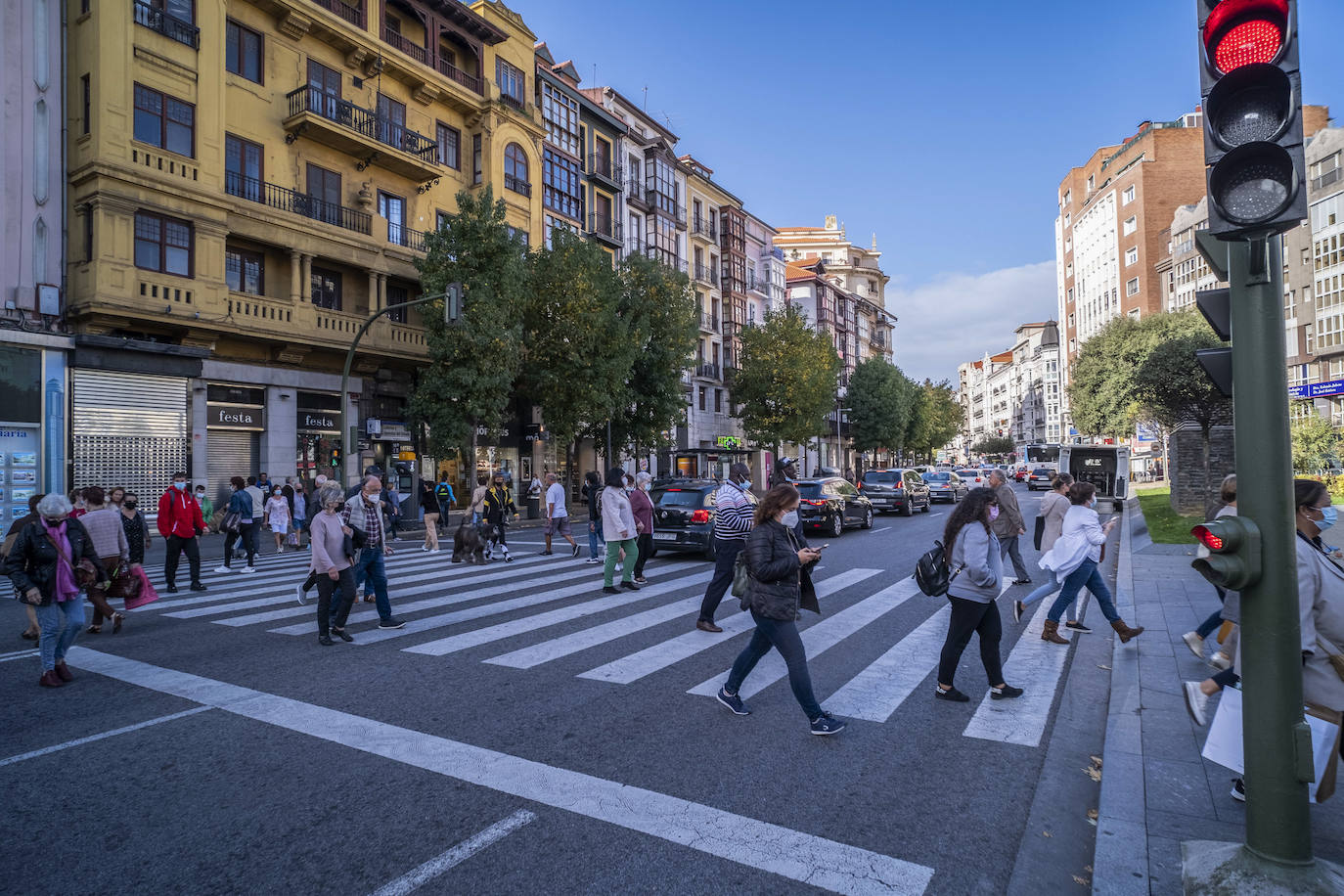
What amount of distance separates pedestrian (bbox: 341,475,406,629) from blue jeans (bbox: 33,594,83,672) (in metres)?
2.50

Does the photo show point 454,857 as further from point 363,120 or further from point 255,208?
point 363,120

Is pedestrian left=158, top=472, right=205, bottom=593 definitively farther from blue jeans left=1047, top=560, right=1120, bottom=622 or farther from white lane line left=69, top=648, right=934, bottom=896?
blue jeans left=1047, top=560, right=1120, bottom=622

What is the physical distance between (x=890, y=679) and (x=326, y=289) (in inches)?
918

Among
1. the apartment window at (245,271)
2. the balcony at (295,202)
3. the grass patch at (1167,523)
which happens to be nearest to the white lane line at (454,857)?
the grass patch at (1167,523)

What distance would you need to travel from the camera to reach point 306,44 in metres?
23.6

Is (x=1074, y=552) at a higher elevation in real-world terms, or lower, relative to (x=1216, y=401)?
lower

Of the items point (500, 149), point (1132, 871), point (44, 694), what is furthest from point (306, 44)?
point (1132, 871)

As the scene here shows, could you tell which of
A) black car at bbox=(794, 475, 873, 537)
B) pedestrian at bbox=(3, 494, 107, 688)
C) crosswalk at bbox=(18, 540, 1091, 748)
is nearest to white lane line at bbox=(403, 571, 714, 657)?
crosswalk at bbox=(18, 540, 1091, 748)

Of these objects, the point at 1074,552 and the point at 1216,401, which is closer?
the point at 1074,552

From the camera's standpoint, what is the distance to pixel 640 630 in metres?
8.37

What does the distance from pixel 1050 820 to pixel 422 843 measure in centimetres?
322

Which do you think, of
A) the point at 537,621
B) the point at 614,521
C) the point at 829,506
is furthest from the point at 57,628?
the point at 829,506

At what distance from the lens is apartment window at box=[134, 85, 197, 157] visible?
19.5 meters

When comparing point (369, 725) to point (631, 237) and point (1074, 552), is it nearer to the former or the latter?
point (1074, 552)
